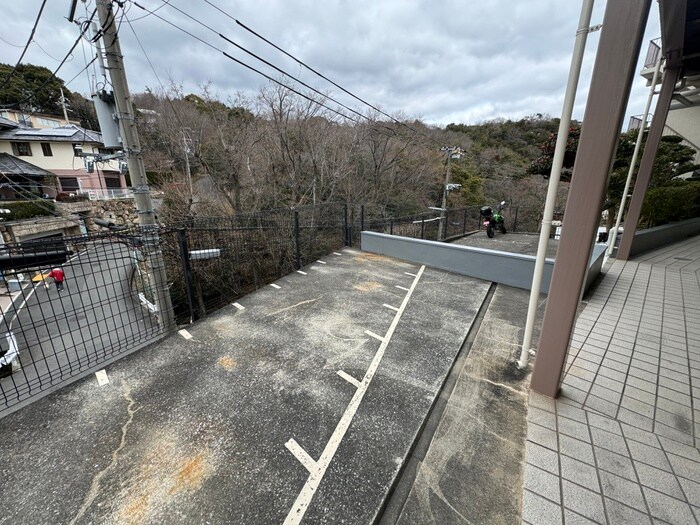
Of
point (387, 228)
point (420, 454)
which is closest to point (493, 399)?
point (420, 454)

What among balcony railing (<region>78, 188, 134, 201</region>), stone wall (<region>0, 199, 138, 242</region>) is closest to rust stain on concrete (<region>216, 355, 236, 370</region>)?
stone wall (<region>0, 199, 138, 242</region>)

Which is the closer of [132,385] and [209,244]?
[132,385]

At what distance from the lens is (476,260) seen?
18.1ft

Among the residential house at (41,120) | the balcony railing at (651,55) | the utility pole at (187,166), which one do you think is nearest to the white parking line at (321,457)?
the utility pole at (187,166)

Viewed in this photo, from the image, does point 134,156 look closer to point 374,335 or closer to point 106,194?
point 374,335

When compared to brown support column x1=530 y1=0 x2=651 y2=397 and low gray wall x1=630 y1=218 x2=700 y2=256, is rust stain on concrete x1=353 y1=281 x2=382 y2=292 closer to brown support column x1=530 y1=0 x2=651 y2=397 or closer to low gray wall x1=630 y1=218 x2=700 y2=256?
brown support column x1=530 y1=0 x2=651 y2=397

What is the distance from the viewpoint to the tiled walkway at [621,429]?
1564 mm

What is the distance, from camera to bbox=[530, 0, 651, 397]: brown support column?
169 cm

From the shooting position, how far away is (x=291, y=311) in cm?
417

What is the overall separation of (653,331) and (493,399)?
262 centimetres

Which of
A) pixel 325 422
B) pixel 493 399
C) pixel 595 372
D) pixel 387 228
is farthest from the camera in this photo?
pixel 387 228

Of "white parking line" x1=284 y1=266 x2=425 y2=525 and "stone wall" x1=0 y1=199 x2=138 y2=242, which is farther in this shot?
"stone wall" x1=0 y1=199 x2=138 y2=242

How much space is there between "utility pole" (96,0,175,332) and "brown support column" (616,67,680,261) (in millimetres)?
8763

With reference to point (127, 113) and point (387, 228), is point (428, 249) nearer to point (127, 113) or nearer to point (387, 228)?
point (387, 228)
